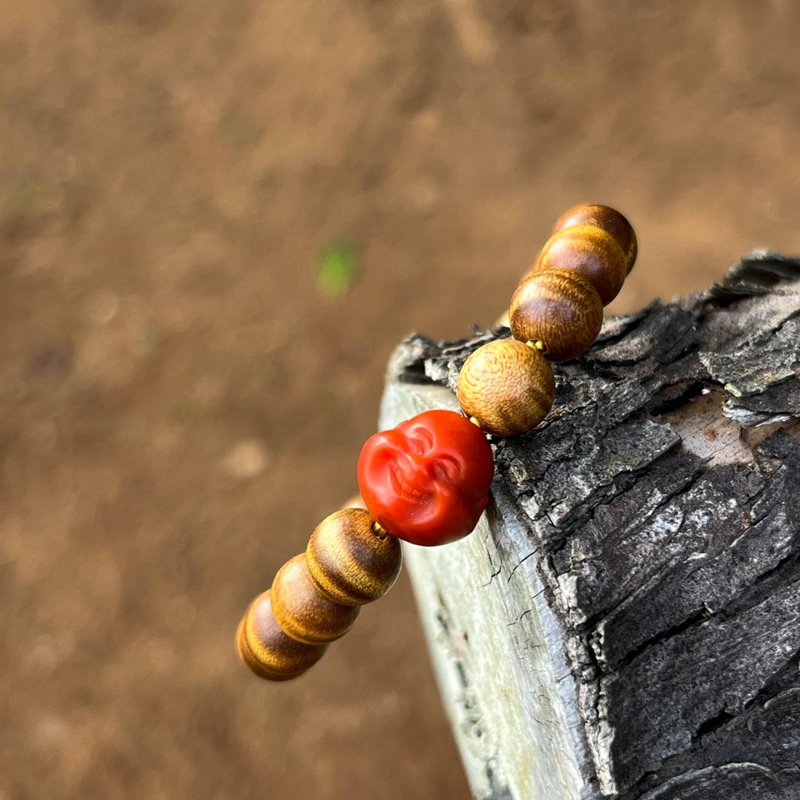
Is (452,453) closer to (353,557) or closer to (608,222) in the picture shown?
(353,557)

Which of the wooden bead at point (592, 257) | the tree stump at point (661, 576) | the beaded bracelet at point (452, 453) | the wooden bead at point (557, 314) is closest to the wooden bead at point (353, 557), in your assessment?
the beaded bracelet at point (452, 453)

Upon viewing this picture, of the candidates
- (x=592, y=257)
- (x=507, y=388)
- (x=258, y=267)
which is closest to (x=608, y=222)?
(x=592, y=257)

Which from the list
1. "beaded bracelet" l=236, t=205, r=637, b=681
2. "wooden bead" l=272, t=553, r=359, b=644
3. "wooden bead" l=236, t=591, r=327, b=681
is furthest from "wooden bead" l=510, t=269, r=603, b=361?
"wooden bead" l=236, t=591, r=327, b=681

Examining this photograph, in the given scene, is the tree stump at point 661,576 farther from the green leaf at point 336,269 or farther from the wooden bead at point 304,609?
the green leaf at point 336,269

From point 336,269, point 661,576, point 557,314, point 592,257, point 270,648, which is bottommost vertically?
point 661,576

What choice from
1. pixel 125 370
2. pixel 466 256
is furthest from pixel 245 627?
pixel 466 256

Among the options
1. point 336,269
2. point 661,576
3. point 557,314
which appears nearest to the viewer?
point 661,576

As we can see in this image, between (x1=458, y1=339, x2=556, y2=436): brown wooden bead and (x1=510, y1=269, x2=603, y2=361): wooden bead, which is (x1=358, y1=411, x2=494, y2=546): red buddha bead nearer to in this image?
(x1=458, y1=339, x2=556, y2=436): brown wooden bead

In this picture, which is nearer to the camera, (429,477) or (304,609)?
(429,477)
